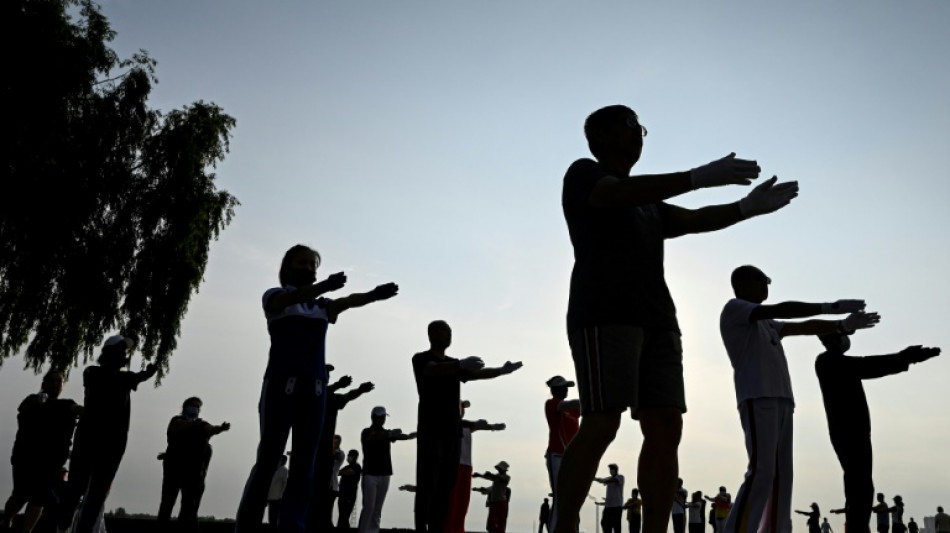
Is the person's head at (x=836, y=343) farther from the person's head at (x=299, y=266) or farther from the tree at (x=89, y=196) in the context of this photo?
the tree at (x=89, y=196)

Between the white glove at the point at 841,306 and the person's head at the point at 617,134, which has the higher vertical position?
the person's head at the point at 617,134

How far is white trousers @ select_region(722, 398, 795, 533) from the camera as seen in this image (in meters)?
5.27

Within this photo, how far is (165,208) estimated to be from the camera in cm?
1897

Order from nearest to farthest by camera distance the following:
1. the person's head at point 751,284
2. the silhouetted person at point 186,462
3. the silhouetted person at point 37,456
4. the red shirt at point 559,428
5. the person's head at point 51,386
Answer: the person's head at point 751,284
the silhouetted person at point 37,456
the person's head at point 51,386
the silhouetted person at point 186,462
the red shirt at point 559,428

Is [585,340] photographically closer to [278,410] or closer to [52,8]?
[278,410]

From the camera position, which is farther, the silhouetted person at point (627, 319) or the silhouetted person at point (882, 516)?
the silhouetted person at point (882, 516)

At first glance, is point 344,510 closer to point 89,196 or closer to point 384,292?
point 89,196

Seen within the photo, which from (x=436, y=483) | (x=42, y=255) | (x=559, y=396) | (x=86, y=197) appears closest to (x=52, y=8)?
(x=86, y=197)

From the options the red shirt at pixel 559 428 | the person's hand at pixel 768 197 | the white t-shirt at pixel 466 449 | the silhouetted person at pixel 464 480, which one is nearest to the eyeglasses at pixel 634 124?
the person's hand at pixel 768 197

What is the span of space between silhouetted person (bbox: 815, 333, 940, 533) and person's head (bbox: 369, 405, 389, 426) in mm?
7508

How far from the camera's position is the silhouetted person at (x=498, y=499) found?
794 inches

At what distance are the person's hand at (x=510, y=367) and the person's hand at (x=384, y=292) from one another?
2.71 meters

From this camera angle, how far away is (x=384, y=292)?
5.35 meters

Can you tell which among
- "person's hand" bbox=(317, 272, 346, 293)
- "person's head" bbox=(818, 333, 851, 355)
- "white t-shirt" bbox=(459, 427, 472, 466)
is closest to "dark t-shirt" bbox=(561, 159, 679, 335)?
"person's hand" bbox=(317, 272, 346, 293)
